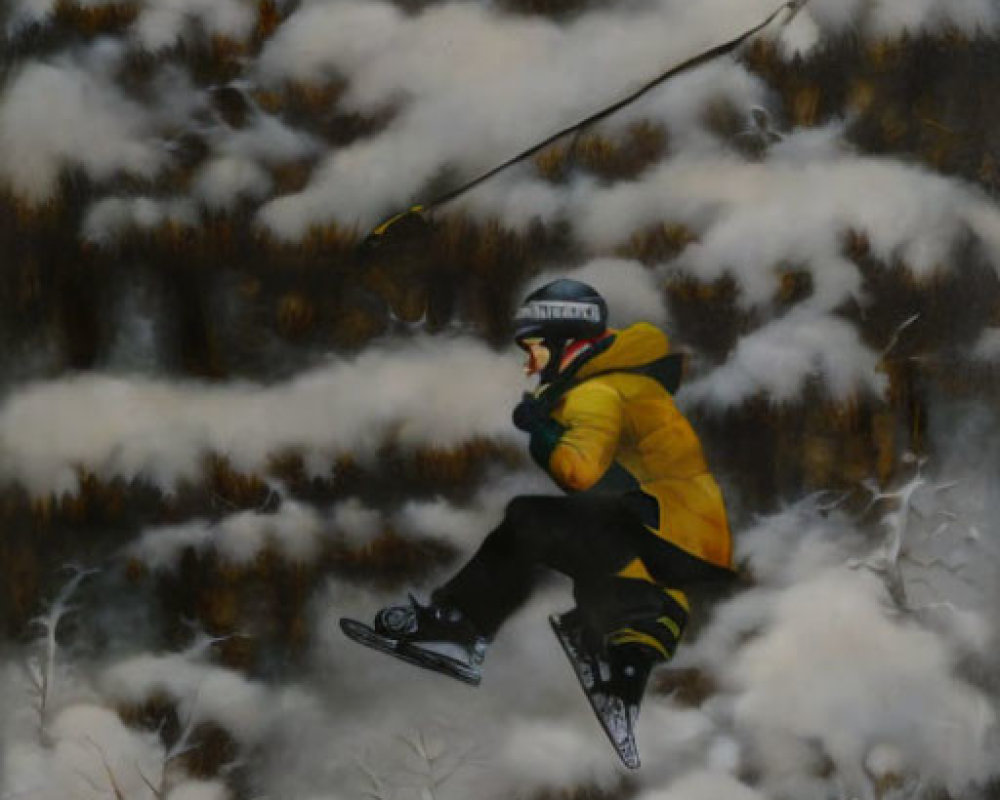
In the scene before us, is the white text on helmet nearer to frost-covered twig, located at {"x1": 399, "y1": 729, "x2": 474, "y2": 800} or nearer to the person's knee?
the person's knee

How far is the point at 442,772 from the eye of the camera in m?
3.62

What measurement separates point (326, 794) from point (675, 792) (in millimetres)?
966

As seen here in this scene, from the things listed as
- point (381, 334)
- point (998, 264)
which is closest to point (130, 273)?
point (381, 334)

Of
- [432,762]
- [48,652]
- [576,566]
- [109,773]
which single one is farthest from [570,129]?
[109,773]

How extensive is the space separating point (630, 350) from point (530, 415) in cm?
33

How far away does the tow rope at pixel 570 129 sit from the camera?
12.3 feet

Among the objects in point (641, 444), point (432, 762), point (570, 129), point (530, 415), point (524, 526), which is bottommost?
point (432, 762)

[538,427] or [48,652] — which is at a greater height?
[538,427]

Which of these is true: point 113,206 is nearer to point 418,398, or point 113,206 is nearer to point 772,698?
point 418,398

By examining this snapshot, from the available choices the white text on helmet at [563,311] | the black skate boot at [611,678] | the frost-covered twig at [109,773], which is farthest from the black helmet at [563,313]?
the frost-covered twig at [109,773]

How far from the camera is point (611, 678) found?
363cm

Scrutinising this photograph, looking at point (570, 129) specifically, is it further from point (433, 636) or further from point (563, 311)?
point (433, 636)

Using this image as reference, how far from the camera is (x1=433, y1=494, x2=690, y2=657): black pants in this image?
3.63 metres

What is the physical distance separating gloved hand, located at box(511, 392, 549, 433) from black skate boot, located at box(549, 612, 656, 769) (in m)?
0.53
